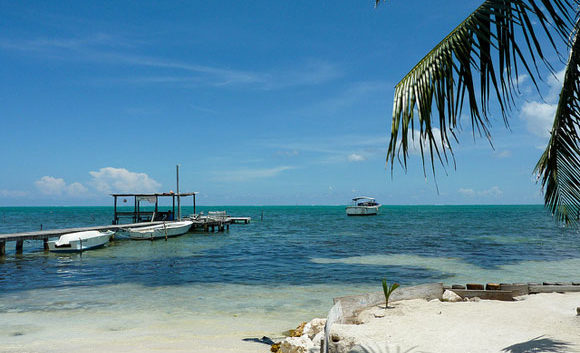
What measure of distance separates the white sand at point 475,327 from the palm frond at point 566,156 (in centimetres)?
251

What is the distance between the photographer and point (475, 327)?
8125 millimetres

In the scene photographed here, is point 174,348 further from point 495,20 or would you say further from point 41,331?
point 495,20

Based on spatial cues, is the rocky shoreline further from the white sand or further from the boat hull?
the boat hull

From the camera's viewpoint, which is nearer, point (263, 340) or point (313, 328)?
point (313, 328)

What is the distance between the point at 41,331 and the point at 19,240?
72.6 feet

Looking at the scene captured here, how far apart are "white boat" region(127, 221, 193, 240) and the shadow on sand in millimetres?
34399

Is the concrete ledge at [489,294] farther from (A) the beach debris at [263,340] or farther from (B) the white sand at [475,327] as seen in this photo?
(A) the beach debris at [263,340]

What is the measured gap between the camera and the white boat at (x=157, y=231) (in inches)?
1464

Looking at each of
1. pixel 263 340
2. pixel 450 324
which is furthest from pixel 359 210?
pixel 450 324

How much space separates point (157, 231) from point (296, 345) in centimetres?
3291

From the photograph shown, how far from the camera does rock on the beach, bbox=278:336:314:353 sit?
7953 millimetres

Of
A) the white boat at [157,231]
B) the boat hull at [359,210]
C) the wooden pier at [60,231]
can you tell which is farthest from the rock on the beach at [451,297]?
the boat hull at [359,210]

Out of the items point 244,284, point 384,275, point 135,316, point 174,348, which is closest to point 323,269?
point 384,275

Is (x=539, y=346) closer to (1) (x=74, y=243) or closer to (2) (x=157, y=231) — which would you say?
(1) (x=74, y=243)
